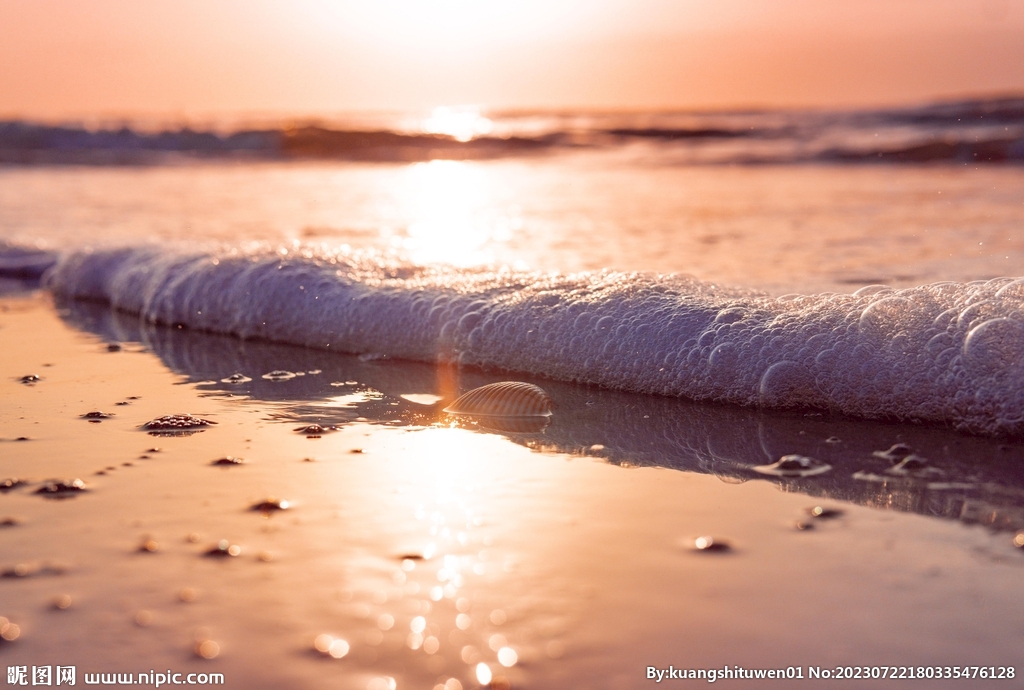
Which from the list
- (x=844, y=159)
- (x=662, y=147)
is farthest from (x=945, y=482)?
(x=662, y=147)

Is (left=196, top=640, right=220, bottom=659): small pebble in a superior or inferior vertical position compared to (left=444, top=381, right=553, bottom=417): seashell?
inferior

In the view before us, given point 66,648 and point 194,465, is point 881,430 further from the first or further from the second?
point 66,648

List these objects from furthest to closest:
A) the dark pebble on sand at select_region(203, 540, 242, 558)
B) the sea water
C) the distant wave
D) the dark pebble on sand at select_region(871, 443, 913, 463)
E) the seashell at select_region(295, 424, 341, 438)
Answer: the distant wave < the sea water < the seashell at select_region(295, 424, 341, 438) < the dark pebble on sand at select_region(871, 443, 913, 463) < the dark pebble on sand at select_region(203, 540, 242, 558)

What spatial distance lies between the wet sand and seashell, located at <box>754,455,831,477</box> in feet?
0.13

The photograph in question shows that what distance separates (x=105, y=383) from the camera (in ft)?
11.4

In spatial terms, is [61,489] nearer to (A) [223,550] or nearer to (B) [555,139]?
(A) [223,550]

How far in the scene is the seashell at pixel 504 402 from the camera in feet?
10.0

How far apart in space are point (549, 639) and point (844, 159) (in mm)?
13087

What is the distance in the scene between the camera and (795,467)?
8.38ft

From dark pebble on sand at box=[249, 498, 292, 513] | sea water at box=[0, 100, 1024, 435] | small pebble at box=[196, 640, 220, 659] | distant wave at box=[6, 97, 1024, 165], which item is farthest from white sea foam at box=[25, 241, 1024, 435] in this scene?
distant wave at box=[6, 97, 1024, 165]

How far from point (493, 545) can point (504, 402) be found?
1.07 meters

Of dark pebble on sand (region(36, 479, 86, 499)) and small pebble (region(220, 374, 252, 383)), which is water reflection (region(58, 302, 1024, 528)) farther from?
dark pebble on sand (region(36, 479, 86, 499))

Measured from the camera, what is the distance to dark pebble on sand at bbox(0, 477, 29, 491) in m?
2.34

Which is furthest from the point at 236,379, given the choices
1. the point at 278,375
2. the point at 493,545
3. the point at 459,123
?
the point at 459,123
